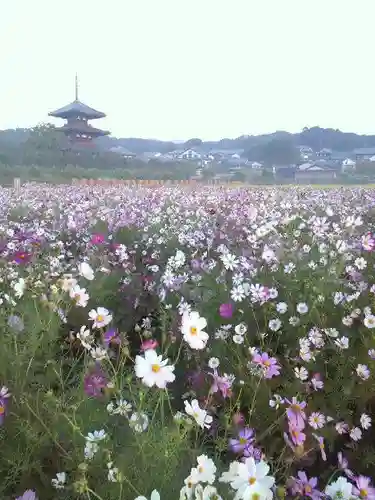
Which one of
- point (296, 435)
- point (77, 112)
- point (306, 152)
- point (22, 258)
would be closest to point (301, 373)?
point (296, 435)

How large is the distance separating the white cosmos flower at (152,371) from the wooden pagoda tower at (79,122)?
35.6 meters

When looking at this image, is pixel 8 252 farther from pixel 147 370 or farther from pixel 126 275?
pixel 147 370

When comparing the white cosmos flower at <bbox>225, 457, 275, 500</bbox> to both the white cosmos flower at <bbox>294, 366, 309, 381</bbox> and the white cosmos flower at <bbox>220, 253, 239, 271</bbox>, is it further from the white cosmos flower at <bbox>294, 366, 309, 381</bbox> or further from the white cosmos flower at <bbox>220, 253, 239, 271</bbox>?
the white cosmos flower at <bbox>220, 253, 239, 271</bbox>

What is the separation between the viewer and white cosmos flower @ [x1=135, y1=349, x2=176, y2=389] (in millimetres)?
1125

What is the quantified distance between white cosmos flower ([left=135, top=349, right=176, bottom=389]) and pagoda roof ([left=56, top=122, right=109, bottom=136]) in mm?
36080

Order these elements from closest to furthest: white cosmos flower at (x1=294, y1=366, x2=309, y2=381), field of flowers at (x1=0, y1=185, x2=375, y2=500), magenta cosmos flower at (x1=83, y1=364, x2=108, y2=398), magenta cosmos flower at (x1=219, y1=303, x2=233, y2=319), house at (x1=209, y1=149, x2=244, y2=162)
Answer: field of flowers at (x1=0, y1=185, x2=375, y2=500) → magenta cosmos flower at (x1=83, y1=364, x2=108, y2=398) → white cosmos flower at (x1=294, y1=366, x2=309, y2=381) → magenta cosmos flower at (x1=219, y1=303, x2=233, y2=319) → house at (x1=209, y1=149, x2=244, y2=162)

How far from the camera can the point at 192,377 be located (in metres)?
2.02

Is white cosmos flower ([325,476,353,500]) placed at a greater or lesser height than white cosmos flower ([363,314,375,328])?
lesser

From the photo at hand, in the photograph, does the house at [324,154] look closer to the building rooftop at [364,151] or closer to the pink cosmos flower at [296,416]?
the building rooftop at [364,151]

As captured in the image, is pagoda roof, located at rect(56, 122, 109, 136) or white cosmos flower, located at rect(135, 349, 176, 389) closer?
white cosmos flower, located at rect(135, 349, 176, 389)

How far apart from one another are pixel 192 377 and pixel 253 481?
107 cm

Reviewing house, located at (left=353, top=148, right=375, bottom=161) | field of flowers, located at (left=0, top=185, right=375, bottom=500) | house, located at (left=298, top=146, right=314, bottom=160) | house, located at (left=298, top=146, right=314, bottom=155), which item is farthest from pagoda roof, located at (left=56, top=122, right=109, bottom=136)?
field of flowers, located at (left=0, top=185, right=375, bottom=500)

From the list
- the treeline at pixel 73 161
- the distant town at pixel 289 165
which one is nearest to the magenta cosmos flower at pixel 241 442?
the treeline at pixel 73 161

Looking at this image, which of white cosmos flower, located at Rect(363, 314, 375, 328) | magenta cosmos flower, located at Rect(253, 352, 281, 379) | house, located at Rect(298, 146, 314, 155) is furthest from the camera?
house, located at Rect(298, 146, 314, 155)
